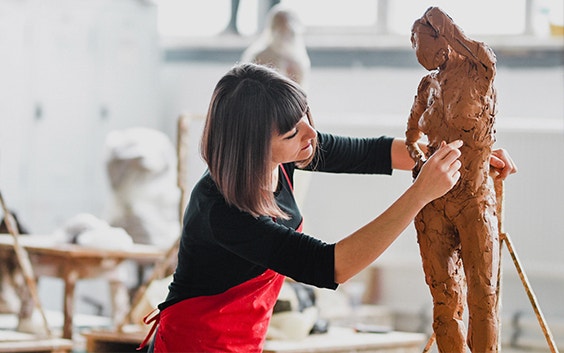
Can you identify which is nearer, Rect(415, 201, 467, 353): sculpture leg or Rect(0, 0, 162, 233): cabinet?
Rect(415, 201, 467, 353): sculpture leg

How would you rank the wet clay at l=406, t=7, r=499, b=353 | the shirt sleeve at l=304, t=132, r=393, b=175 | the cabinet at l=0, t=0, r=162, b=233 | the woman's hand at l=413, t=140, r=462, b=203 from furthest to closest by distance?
the cabinet at l=0, t=0, r=162, b=233
the shirt sleeve at l=304, t=132, r=393, b=175
the wet clay at l=406, t=7, r=499, b=353
the woman's hand at l=413, t=140, r=462, b=203

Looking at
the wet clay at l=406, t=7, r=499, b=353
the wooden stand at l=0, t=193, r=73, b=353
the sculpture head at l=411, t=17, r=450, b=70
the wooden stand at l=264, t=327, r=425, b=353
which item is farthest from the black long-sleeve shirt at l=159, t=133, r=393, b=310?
the wooden stand at l=0, t=193, r=73, b=353

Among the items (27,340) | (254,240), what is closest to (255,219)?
(254,240)

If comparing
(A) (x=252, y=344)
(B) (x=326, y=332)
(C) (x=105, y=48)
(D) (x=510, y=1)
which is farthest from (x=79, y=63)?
(A) (x=252, y=344)

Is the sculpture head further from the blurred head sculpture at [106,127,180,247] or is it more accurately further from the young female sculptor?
the blurred head sculpture at [106,127,180,247]

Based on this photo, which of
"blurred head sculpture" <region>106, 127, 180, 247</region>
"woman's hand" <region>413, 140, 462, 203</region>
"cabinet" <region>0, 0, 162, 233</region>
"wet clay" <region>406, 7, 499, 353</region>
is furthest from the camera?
"cabinet" <region>0, 0, 162, 233</region>

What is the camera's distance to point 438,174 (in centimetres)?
199

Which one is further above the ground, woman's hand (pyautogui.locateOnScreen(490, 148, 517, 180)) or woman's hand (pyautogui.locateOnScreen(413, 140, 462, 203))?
woman's hand (pyautogui.locateOnScreen(413, 140, 462, 203))

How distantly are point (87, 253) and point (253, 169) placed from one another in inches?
102

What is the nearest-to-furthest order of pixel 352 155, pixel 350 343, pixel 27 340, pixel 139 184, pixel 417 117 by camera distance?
1. pixel 417 117
2. pixel 352 155
3. pixel 350 343
4. pixel 27 340
5. pixel 139 184

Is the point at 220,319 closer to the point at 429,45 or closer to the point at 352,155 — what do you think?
the point at 352,155

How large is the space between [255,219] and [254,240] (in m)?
0.04

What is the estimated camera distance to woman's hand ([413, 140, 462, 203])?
1.99 metres

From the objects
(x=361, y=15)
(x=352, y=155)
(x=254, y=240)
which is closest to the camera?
(x=254, y=240)
